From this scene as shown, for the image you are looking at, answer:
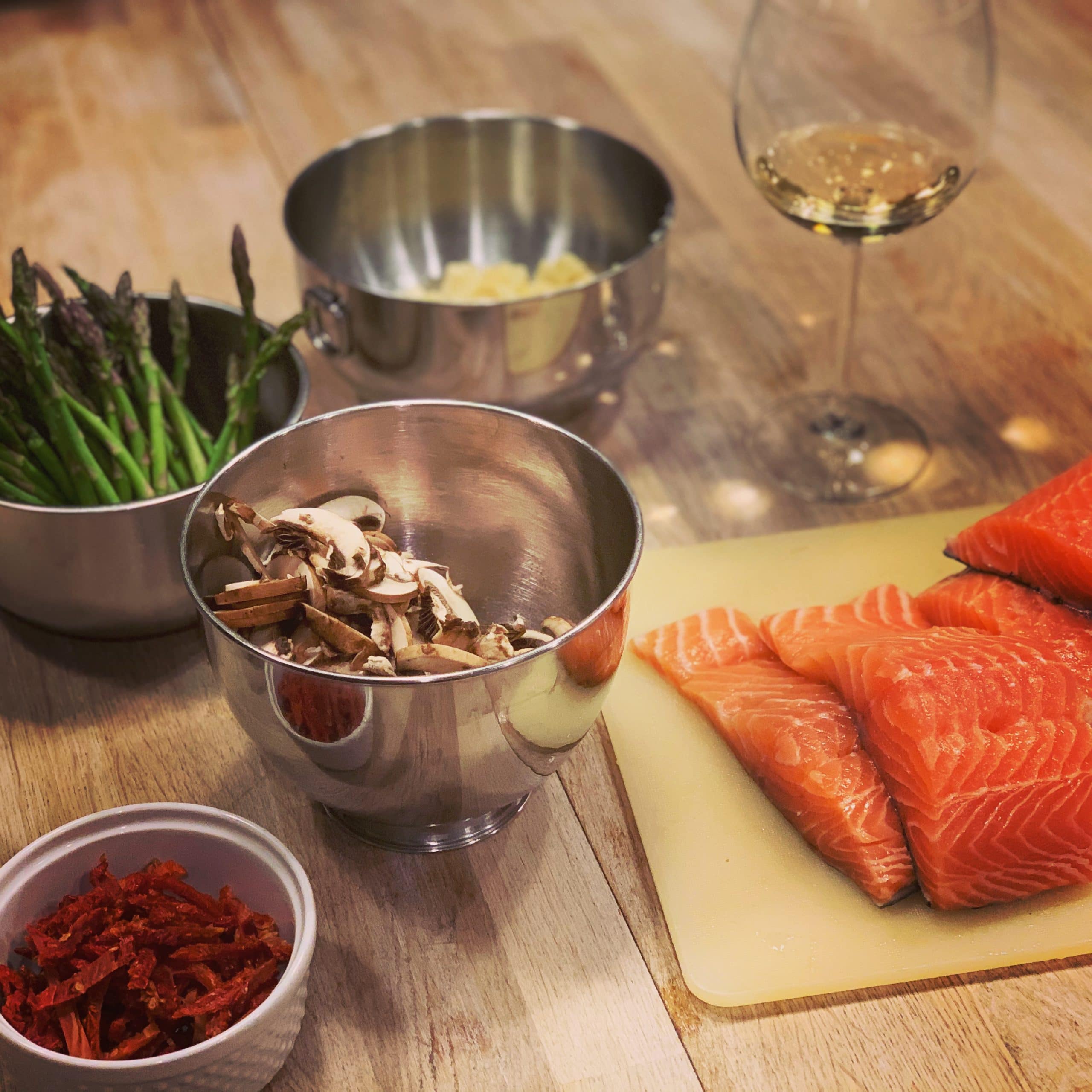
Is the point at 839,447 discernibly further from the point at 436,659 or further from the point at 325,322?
the point at 436,659

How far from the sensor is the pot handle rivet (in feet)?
5.93

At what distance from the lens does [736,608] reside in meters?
A: 1.64

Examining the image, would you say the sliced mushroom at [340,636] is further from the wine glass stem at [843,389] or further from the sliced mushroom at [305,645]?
the wine glass stem at [843,389]

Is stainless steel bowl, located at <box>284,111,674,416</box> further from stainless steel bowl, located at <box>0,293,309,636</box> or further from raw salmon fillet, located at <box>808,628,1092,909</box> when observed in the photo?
raw salmon fillet, located at <box>808,628,1092,909</box>

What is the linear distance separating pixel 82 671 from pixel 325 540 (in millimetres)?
433

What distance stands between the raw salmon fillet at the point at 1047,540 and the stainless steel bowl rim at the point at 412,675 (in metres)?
0.49

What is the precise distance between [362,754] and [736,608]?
24.6 inches

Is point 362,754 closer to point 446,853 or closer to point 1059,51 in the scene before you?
point 446,853

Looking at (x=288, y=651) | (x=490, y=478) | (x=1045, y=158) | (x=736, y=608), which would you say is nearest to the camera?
(x=288, y=651)

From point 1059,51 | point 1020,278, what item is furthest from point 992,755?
point 1059,51

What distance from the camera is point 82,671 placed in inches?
62.1

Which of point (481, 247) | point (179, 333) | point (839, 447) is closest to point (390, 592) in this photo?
point (179, 333)

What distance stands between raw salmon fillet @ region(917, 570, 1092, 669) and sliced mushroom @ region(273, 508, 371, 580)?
69 centimetres

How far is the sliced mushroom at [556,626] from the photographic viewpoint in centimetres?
134
